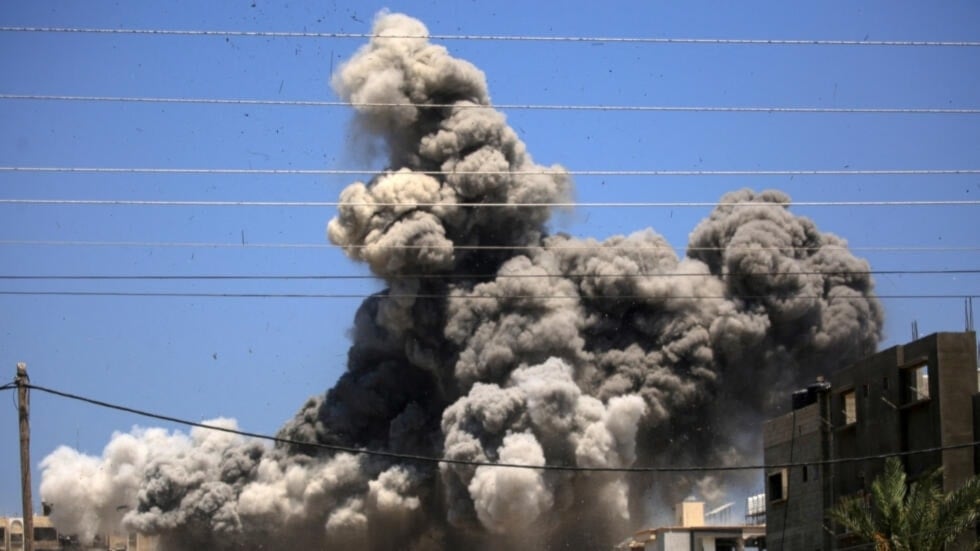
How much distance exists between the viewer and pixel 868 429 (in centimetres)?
4881

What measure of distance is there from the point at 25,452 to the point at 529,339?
42.6 meters

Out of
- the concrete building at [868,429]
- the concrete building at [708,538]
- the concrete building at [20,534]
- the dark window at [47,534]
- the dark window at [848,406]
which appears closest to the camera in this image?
the concrete building at [868,429]

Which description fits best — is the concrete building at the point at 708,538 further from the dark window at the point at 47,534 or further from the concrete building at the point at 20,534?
the dark window at the point at 47,534

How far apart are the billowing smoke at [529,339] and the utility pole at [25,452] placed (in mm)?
38035

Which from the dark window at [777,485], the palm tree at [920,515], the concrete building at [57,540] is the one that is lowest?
the palm tree at [920,515]

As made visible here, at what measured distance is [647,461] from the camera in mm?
83062

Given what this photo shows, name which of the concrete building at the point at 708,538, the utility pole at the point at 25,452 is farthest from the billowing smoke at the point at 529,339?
the utility pole at the point at 25,452

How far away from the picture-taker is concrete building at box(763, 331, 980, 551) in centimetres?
4431

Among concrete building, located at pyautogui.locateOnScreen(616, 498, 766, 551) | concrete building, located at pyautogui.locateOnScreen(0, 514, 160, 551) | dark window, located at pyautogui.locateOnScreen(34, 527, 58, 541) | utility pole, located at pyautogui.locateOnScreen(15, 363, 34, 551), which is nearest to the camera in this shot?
utility pole, located at pyautogui.locateOnScreen(15, 363, 34, 551)

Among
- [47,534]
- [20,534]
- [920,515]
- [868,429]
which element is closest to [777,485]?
[868,429]

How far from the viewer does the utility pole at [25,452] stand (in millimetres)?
37469

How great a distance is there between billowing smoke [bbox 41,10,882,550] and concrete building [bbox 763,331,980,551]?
21.1m

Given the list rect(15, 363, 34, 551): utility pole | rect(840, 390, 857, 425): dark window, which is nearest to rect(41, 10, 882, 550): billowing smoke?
rect(840, 390, 857, 425): dark window

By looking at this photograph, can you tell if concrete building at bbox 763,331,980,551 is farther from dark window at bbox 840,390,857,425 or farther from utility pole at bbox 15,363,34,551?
utility pole at bbox 15,363,34,551
